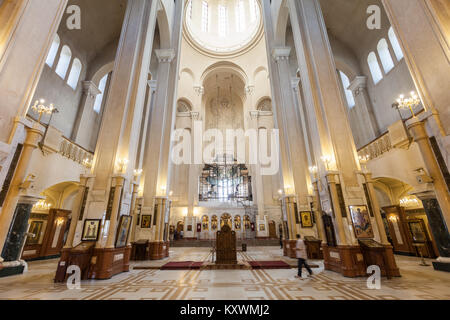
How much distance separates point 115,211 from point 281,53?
13224 millimetres

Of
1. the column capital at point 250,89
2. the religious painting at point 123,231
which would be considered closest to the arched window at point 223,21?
the column capital at point 250,89

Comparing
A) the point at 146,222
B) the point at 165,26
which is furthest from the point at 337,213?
the point at 165,26

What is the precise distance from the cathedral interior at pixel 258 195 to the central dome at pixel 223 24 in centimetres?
926

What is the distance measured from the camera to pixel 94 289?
14.4ft

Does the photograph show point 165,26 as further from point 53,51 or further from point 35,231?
point 35,231

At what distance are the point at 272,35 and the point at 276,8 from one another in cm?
154

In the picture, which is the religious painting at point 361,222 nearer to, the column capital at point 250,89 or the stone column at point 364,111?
the stone column at point 364,111

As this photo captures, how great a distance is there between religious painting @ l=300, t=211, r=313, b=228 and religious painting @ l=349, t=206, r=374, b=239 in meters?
3.79

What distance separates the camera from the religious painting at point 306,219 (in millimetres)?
9320

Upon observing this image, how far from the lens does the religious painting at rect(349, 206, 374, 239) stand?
5.60 meters

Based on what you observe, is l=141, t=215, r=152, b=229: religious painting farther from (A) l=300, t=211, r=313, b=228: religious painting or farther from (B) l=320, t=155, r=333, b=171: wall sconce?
(B) l=320, t=155, r=333, b=171: wall sconce

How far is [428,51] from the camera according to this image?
4254mm

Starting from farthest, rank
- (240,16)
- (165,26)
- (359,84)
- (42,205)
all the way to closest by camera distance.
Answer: (240,16), (359,84), (165,26), (42,205)
